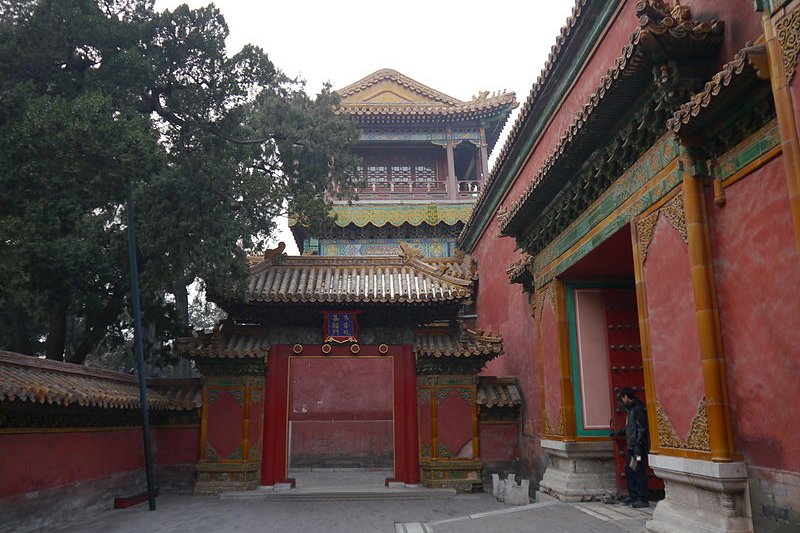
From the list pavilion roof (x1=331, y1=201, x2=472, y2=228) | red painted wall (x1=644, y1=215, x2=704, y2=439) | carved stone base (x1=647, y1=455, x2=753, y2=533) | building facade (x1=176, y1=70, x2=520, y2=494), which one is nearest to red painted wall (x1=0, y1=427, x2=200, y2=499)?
building facade (x1=176, y1=70, x2=520, y2=494)

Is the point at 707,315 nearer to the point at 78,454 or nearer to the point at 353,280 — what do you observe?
the point at 78,454

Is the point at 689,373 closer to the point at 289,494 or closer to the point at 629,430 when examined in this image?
the point at 629,430

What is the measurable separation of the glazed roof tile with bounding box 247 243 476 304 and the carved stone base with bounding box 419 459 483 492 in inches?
112

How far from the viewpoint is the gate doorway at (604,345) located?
25.9ft

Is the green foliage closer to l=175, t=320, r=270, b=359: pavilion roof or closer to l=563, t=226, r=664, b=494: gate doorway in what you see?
l=175, t=320, r=270, b=359: pavilion roof

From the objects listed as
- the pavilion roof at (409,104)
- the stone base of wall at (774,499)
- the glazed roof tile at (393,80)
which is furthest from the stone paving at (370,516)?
the glazed roof tile at (393,80)

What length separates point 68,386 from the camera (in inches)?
297

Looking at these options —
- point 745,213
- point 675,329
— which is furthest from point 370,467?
point 745,213

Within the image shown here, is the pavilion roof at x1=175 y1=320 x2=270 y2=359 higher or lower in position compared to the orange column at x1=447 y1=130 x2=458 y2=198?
lower

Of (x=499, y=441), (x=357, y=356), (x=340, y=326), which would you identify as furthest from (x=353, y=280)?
(x=499, y=441)

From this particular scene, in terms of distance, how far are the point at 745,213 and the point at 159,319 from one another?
1046 cm

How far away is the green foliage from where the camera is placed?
22.3 feet

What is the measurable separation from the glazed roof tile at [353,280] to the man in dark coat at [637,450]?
4385 mm

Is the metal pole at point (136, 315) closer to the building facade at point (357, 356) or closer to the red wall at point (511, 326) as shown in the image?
the building facade at point (357, 356)
